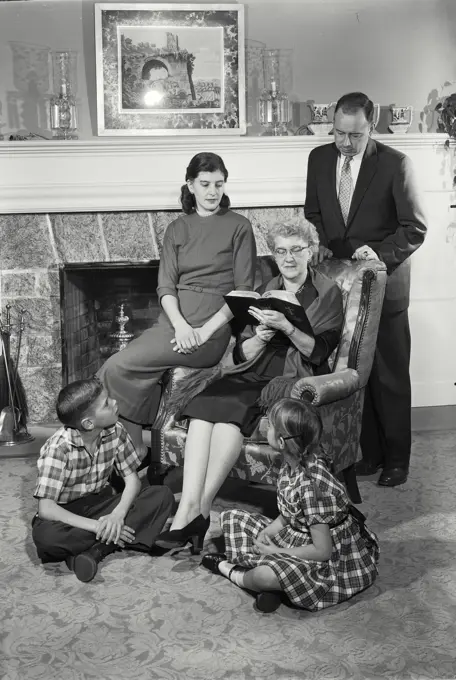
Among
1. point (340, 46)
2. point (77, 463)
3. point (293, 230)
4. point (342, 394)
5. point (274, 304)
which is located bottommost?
point (77, 463)

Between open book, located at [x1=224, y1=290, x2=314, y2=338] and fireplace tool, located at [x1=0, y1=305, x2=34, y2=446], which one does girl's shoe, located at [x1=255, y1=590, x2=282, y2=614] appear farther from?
fireplace tool, located at [x1=0, y1=305, x2=34, y2=446]

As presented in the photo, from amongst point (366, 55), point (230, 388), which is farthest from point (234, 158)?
point (230, 388)

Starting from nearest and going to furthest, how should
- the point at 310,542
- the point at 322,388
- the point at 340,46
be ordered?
the point at 310,542 < the point at 322,388 < the point at 340,46

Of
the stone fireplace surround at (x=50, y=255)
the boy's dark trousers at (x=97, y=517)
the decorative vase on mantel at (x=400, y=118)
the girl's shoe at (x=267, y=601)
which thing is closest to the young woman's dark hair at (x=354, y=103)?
the decorative vase on mantel at (x=400, y=118)

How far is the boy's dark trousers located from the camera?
9.50ft

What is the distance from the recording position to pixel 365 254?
3652 mm

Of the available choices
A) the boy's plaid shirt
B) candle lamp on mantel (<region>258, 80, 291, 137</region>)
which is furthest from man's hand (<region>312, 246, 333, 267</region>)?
candle lamp on mantel (<region>258, 80, 291, 137</region>)

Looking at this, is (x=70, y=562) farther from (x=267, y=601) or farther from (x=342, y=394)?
(x=342, y=394)

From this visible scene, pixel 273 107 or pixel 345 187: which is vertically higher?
pixel 273 107

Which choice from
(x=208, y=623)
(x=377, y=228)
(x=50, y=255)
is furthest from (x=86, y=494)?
(x=50, y=255)

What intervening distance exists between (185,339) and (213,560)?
112cm

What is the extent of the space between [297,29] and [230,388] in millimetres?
2314

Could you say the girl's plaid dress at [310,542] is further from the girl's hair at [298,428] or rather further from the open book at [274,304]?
the open book at [274,304]

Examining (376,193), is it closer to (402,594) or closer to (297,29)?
(297,29)
